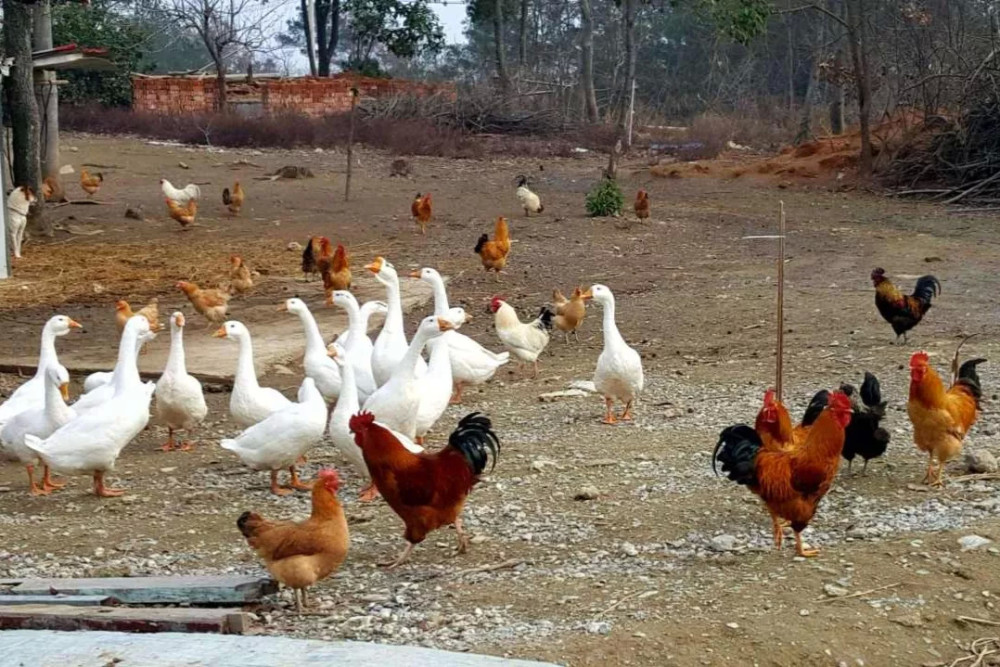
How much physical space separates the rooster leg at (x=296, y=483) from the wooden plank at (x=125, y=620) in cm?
254

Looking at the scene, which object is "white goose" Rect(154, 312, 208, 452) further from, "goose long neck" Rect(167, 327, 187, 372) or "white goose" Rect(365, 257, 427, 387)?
"white goose" Rect(365, 257, 427, 387)

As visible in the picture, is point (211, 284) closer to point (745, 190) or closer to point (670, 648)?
point (670, 648)

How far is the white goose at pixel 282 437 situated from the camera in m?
7.01

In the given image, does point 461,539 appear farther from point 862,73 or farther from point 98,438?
point 862,73

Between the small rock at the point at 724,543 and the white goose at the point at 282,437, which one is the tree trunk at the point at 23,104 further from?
the small rock at the point at 724,543

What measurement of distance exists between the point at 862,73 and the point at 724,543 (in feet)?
69.4

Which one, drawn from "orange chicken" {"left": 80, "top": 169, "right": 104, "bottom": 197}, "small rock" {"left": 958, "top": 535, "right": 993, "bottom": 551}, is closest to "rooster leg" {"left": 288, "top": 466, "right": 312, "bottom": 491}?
"small rock" {"left": 958, "top": 535, "right": 993, "bottom": 551}

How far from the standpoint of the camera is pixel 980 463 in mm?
6953

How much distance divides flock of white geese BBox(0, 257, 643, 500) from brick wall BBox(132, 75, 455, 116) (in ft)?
92.6

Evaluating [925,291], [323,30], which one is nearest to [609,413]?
[925,291]

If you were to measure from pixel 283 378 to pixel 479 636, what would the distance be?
561cm

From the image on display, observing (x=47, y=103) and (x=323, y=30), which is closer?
(x=47, y=103)

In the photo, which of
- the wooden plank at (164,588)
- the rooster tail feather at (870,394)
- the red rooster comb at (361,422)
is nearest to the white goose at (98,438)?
the wooden plank at (164,588)

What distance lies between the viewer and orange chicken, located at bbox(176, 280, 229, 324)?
11914 millimetres
